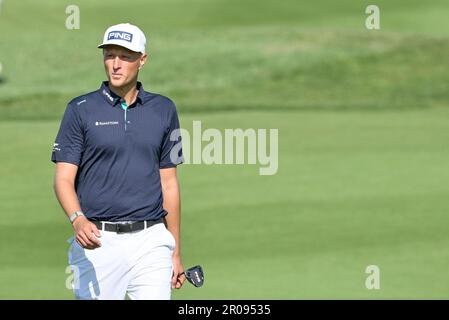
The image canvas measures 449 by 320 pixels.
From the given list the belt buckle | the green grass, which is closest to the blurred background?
the green grass

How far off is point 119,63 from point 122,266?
1.12 m

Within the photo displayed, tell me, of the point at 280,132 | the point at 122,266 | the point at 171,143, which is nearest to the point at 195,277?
the point at 122,266

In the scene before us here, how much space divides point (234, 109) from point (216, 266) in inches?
308

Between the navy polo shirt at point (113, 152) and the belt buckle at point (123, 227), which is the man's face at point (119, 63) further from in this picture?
the belt buckle at point (123, 227)

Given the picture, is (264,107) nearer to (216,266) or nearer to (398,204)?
(398,204)

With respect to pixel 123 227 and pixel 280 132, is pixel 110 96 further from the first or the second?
pixel 280 132

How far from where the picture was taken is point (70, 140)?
708 centimetres

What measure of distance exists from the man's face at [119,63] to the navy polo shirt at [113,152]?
9 centimetres

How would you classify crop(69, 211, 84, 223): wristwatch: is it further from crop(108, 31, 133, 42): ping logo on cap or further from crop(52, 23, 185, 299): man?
crop(108, 31, 133, 42): ping logo on cap

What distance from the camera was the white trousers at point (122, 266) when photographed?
7188 mm

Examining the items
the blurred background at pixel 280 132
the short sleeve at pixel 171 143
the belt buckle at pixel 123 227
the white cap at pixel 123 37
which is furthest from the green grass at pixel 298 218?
the white cap at pixel 123 37

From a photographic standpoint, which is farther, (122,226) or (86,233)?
(122,226)

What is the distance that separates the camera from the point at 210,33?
84.2 feet

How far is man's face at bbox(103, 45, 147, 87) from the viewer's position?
7.15 m
